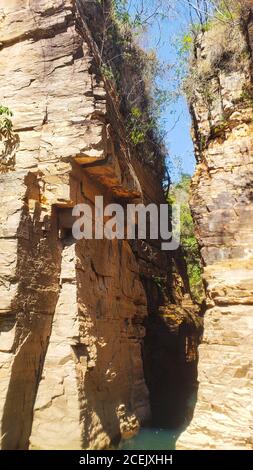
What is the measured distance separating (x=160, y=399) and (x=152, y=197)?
5766 mm

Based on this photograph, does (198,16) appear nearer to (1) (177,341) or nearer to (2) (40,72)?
(2) (40,72)

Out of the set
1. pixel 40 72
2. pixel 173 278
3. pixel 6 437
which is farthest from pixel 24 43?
pixel 173 278

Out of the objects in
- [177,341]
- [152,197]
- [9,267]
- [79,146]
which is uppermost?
[152,197]

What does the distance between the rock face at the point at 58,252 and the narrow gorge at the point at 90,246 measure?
0.02 meters

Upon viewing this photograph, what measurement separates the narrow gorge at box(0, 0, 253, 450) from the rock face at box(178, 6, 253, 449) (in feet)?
0.07

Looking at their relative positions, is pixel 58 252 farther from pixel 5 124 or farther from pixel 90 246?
pixel 5 124

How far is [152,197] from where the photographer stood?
1215cm

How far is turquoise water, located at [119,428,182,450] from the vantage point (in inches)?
290

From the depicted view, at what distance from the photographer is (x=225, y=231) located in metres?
7.25

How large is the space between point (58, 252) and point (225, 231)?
293 cm

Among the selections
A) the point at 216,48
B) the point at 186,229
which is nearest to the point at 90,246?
the point at 216,48

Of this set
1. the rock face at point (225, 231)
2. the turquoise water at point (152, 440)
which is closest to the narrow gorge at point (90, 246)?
the rock face at point (225, 231)

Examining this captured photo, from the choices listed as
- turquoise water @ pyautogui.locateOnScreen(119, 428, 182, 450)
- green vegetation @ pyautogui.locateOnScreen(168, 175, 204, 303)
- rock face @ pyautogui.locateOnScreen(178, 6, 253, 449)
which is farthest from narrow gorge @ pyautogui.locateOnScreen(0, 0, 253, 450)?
green vegetation @ pyautogui.locateOnScreen(168, 175, 204, 303)
